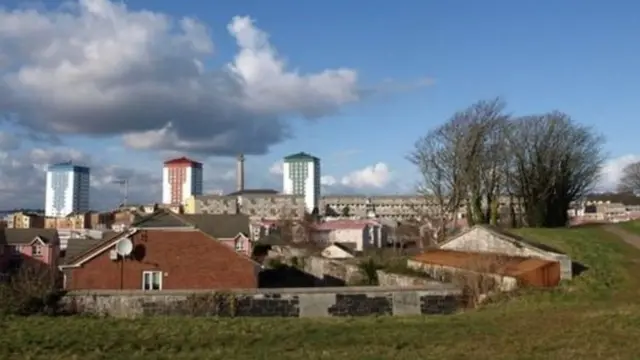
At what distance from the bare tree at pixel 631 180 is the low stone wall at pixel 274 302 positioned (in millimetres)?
65175

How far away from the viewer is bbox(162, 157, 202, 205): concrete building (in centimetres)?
18750

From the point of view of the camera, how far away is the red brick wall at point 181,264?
3531cm

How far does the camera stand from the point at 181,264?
35906 mm

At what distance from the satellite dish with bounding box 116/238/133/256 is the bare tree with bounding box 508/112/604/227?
2551 cm

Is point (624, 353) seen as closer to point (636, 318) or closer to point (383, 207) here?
point (636, 318)

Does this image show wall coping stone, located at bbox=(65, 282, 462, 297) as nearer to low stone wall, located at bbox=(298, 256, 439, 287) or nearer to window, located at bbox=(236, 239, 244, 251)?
low stone wall, located at bbox=(298, 256, 439, 287)

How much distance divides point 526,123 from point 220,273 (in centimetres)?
2387

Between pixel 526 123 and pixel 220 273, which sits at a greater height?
pixel 526 123

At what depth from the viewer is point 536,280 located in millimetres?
20031

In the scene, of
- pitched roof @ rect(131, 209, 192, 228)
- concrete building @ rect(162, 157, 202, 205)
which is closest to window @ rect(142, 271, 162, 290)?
pitched roof @ rect(131, 209, 192, 228)

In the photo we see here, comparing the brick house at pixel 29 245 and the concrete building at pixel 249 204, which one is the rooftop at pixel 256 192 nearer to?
the concrete building at pixel 249 204

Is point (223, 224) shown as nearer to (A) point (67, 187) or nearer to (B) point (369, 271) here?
(B) point (369, 271)

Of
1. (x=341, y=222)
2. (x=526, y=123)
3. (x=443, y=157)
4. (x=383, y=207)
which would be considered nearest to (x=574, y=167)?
(x=526, y=123)

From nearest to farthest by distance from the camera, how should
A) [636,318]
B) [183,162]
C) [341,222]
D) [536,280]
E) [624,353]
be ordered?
[624,353] → [636,318] → [536,280] → [341,222] → [183,162]
